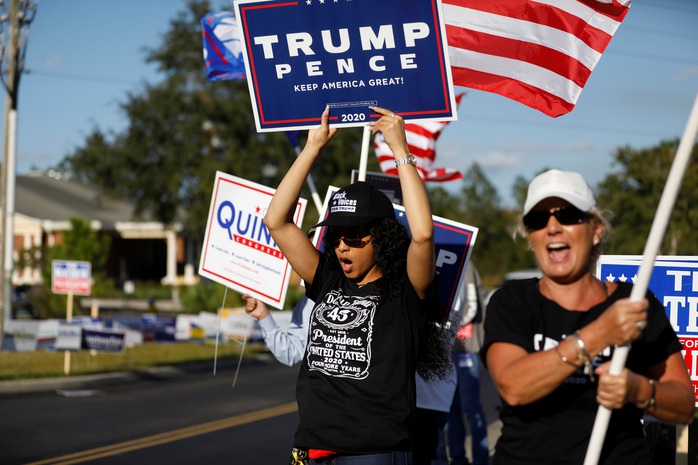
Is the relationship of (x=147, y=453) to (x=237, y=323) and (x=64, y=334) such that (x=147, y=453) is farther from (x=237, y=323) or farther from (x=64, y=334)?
(x=237, y=323)

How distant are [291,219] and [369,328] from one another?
69 cm

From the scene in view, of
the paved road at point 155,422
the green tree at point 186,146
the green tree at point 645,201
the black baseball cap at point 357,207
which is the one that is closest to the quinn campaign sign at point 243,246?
the black baseball cap at point 357,207

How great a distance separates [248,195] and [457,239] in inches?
70.3

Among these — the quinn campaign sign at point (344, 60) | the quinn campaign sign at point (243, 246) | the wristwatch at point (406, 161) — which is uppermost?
the quinn campaign sign at point (344, 60)

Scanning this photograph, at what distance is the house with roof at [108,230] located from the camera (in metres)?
61.6

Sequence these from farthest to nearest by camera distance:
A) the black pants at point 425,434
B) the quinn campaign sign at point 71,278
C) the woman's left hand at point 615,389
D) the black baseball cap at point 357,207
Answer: the quinn campaign sign at point 71,278
the black pants at point 425,434
the black baseball cap at point 357,207
the woman's left hand at point 615,389

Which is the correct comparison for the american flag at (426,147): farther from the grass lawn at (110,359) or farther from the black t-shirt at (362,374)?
the black t-shirt at (362,374)

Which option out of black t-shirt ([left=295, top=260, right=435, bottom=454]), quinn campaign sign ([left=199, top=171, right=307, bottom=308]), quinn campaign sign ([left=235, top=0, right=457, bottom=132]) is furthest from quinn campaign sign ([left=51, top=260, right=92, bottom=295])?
black t-shirt ([left=295, top=260, right=435, bottom=454])

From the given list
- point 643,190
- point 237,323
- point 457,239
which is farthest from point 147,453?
point 643,190

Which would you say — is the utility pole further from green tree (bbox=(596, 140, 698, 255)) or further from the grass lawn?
green tree (bbox=(596, 140, 698, 255))

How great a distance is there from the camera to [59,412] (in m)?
12.9

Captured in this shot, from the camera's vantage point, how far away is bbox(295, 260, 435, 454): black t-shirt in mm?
3891

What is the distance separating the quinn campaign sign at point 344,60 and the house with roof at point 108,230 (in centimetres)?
5359

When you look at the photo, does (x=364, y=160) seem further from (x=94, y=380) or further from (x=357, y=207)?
(x=94, y=380)
